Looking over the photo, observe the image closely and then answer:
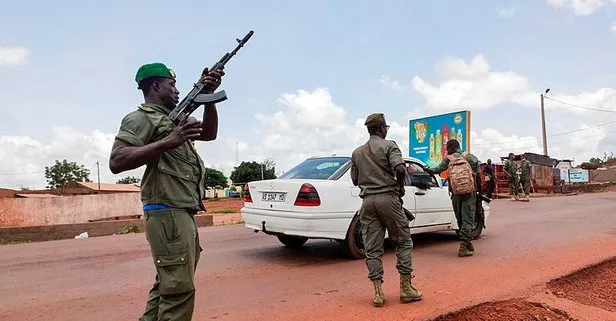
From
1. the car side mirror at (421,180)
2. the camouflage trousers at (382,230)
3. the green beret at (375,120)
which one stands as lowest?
the camouflage trousers at (382,230)

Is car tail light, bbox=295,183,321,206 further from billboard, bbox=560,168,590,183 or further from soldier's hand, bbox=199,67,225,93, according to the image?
billboard, bbox=560,168,590,183

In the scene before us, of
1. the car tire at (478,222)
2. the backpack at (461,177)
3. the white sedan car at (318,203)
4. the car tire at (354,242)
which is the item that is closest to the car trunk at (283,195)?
the white sedan car at (318,203)

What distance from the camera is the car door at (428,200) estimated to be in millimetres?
7633

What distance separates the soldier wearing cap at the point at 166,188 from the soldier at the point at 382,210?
224 cm

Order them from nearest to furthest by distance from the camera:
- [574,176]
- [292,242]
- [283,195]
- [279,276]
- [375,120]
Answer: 1. [375,120]
2. [279,276]
3. [283,195]
4. [292,242]
5. [574,176]

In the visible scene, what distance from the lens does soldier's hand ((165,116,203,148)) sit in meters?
2.48

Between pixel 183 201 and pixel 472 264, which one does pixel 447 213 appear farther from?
pixel 183 201

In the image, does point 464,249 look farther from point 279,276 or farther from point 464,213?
point 279,276

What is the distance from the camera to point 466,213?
6.95 meters

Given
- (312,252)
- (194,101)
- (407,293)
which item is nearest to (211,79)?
(194,101)

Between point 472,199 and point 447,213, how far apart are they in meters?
1.17

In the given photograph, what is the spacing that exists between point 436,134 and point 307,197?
12.5 m

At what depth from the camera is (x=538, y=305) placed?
14.8 ft

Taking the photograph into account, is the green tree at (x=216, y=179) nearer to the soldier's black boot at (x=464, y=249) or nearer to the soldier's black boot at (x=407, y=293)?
the soldier's black boot at (x=464, y=249)
